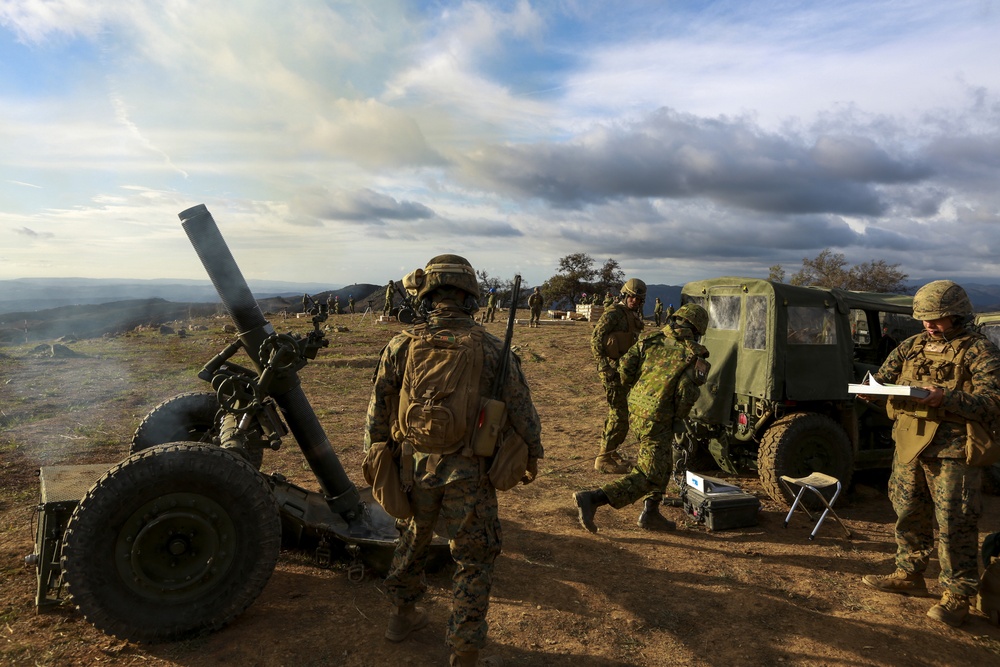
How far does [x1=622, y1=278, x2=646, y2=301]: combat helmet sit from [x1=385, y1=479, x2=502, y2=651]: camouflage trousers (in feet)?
15.6

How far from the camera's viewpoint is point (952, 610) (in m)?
4.05

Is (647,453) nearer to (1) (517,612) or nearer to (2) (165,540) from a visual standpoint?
(1) (517,612)

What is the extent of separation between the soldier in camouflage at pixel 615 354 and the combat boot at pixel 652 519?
1.65 meters

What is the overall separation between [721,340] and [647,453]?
2250 millimetres

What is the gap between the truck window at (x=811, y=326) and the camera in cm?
628

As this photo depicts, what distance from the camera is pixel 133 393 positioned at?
11.2m

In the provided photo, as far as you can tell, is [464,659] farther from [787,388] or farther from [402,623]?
[787,388]

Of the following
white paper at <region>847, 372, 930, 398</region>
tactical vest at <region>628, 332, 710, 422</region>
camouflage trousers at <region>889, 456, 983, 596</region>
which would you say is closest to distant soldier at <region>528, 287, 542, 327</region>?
tactical vest at <region>628, 332, 710, 422</region>

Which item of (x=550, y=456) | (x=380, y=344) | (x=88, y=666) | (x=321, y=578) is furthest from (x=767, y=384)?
(x=380, y=344)

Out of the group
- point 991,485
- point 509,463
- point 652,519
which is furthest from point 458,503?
point 991,485

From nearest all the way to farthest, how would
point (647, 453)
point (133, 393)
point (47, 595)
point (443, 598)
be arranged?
point (47, 595) → point (443, 598) → point (647, 453) → point (133, 393)

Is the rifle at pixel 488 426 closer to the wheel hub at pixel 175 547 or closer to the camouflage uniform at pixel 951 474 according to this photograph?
the wheel hub at pixel 175 547

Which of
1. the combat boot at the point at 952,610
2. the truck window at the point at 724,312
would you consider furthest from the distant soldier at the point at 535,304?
the combat boot at the point at 952,610

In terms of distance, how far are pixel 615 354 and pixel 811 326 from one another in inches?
85.9
